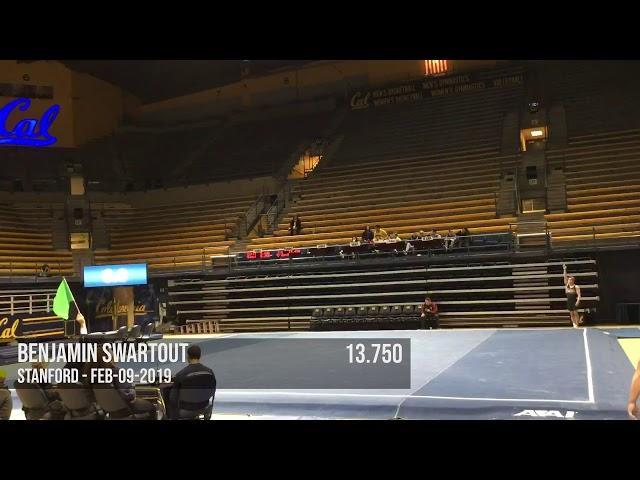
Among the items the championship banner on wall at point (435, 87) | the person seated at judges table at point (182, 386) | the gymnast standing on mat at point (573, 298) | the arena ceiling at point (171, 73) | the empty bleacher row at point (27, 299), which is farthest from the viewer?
the arena ceiling at point (171, 73)

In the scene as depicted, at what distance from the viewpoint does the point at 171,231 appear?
72.4ft

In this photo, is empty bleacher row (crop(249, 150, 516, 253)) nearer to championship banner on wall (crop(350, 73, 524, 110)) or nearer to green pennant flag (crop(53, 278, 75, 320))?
championship banner on wall (crop(350, 73, 524, 110))

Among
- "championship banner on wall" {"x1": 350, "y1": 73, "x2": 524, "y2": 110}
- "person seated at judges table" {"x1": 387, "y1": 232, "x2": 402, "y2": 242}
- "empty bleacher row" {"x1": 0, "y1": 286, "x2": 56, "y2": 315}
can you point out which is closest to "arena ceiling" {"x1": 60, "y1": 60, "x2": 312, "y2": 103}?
"championship banner on wall" {"x1": 350, "y1": 73, "x2": 524, "y2": 110}

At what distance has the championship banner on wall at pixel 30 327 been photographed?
46.9 feet

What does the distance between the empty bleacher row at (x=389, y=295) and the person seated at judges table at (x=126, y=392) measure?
37.6 feet

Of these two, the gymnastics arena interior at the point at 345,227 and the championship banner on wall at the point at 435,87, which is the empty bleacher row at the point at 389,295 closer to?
the gymnastics arena interior at the point at 345,227

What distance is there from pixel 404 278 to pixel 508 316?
10.5 ft

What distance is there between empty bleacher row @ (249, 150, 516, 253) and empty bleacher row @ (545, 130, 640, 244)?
1.78 metres

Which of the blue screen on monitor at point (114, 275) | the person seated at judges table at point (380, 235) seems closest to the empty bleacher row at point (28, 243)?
the blue screen on monitor at point (114, 275)

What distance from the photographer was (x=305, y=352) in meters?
11.2

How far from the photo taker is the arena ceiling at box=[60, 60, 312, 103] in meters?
24.6

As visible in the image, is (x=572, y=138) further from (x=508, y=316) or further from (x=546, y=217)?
(x=508, y=316)

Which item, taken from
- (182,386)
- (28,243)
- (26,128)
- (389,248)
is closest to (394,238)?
(389,248)
